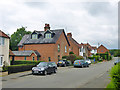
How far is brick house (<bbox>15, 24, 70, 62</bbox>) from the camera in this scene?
1477 inches

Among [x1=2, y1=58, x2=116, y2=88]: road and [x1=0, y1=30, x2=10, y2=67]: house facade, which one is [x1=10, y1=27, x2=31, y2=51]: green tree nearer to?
[x1=0, y1=30, x2=10, y2=67]: house facade

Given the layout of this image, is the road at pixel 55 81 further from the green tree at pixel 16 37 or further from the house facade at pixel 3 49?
the green tree at pixel 16 37

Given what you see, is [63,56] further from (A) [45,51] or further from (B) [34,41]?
(B) [34,41]

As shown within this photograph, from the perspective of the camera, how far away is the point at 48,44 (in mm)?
37781

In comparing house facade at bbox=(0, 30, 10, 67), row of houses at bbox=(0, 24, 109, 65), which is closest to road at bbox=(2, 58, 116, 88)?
house facade at bbox=(0, 30, 10, 67)

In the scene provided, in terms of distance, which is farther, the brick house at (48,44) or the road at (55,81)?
the brick house at (48,44)

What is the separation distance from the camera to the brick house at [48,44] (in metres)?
37.5

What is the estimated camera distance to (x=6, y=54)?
77.2ft

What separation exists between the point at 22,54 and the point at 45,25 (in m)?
11.2

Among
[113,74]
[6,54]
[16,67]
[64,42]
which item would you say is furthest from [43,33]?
[113,74]

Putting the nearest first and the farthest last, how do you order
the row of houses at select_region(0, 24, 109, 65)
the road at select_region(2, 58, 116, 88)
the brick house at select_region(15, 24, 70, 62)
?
the road at select_region(2, 58, 116, 88) < the row of houses at select_region(0, 24, 109, 65) < the brick house at select_region(15, 24, 70, 62)

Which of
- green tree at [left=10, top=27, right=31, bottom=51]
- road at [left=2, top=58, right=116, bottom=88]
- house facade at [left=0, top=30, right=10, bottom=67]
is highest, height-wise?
green tree at [left=10, top=27, right=31, bottom=51]

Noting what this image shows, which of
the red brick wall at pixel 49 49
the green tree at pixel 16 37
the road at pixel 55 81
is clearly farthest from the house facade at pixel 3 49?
the green tree at pixel 16 37

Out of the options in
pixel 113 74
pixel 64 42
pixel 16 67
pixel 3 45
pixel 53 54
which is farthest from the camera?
pixel 64 42
